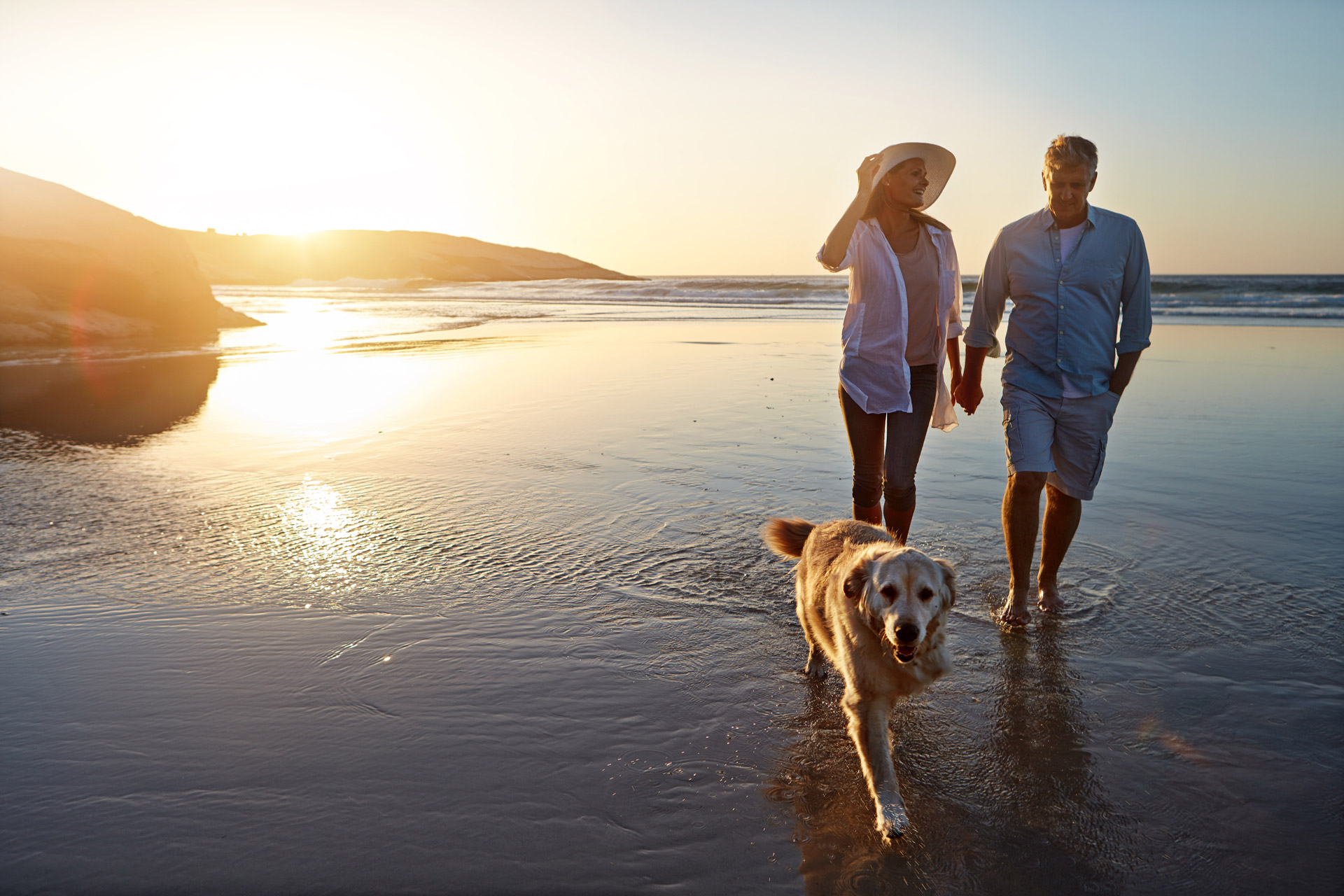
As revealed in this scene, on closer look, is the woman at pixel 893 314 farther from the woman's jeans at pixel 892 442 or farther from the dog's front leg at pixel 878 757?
the dog's front leg at pixel 878 757

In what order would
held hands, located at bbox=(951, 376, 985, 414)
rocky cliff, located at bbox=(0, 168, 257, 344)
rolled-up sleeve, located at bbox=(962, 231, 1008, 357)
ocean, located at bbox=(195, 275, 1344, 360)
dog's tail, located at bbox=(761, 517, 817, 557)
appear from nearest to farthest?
dog's tail, located at bbox=(761, 517, 817, 557) → rolled-up sleeve, located at bbox=(962, 231, 1008, 357) → held hands, located at bbox=(951, 376, 985, 414) → rocky cliff, located at bbox=(0, 168, 257, 344) → ocean, located at bbox=(195, 275, 1344, 360)

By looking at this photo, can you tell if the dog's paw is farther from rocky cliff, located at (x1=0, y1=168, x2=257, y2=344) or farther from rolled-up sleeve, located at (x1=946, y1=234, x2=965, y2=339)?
rocky cliff, located at (x1=0, y1=168, x2=257, y2=344)

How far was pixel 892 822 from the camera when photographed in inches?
91.7

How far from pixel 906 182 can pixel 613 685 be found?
2.67 meters

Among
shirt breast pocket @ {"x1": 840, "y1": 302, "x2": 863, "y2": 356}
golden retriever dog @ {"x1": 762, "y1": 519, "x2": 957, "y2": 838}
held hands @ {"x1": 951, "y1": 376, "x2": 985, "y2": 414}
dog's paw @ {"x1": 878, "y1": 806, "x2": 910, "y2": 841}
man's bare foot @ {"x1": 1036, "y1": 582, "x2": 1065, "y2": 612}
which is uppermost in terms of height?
shirt breast pocket @ {"x1": 840, "y1": 302, "x2": 863, "y2": 356}

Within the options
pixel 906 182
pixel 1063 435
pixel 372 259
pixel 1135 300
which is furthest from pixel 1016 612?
pixel 372 259

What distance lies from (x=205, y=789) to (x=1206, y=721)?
3370 mm

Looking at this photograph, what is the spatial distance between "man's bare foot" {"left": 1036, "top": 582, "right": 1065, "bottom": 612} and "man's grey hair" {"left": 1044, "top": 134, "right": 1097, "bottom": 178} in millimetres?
1920

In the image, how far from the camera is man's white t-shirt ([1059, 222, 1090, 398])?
375cm

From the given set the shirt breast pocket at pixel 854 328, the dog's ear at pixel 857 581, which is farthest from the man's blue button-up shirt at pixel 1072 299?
the dog's ear at pixel 857 581

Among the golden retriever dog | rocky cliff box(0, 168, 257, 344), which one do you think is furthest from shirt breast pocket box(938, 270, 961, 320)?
rocky cliff box(0, 168, 257, 344)

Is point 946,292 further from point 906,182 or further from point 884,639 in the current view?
point 884,639

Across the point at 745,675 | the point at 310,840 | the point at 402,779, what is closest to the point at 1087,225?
the point at 745,675

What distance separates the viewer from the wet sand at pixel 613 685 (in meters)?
2.25
